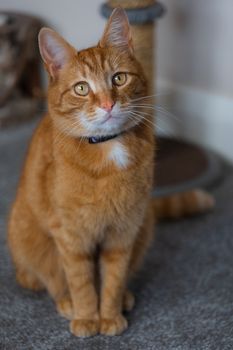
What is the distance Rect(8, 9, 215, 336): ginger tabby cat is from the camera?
1253mm

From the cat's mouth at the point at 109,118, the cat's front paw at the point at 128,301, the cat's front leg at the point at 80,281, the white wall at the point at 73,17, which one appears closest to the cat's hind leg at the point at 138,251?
the cat's front paw at the point at 128,301

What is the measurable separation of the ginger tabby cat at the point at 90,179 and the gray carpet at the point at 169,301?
0.17 feet

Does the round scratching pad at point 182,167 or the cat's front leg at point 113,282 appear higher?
the cat's front leg at point 113,282

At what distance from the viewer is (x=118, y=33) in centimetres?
131

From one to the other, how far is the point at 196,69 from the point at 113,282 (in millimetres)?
1287

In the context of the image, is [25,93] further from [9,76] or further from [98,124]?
[98,124]

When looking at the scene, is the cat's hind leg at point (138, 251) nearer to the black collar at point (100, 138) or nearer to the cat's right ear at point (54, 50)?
the black collar at point (100, 138)

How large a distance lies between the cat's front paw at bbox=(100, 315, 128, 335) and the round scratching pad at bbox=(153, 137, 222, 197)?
0.64 m

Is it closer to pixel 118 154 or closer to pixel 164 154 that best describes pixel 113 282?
pixel 118 154

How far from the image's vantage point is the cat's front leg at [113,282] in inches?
55.2

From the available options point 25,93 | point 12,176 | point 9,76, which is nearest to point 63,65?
point 12,176

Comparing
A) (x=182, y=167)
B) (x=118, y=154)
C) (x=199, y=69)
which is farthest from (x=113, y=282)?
(x=199, y=69)

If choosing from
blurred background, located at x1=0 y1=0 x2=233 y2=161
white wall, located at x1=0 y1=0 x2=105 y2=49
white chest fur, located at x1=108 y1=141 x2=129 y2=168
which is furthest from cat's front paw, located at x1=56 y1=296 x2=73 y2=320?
white wall, located at x1=0 y1=0 x2=105 y2=49

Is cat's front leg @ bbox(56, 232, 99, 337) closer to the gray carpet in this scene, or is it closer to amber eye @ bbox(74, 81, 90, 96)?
the gray carpet
